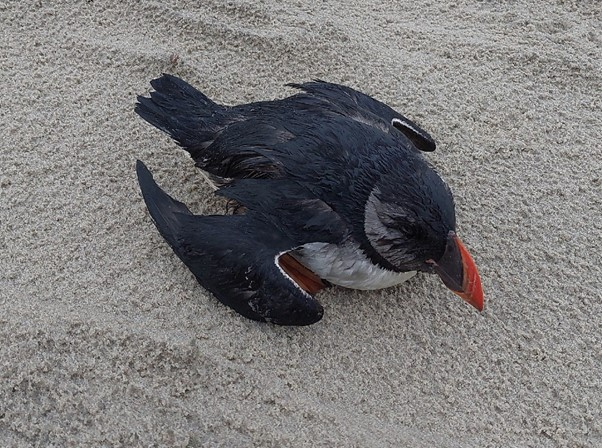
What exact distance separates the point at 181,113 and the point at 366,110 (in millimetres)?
809

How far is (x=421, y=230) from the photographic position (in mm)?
2662

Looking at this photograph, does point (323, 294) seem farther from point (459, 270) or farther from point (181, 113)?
point (181, 113)

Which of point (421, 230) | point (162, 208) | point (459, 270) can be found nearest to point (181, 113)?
point (162, 208)

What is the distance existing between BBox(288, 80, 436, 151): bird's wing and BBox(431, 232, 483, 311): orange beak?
651 mm

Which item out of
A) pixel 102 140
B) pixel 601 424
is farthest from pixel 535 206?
pixel 102 140

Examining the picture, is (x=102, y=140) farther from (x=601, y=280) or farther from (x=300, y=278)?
(x=601, y=280)

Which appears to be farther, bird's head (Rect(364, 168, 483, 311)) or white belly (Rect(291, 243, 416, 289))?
white belly (Rect(291, 243, 416, 289))

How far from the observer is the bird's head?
2.65 meters

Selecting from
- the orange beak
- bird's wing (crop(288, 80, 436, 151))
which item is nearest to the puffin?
the orange beak

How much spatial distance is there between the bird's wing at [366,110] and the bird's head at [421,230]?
468mm

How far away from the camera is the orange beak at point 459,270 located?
2.71 meters

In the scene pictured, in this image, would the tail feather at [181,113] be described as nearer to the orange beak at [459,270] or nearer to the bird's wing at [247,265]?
the bird's wing at [247,265]

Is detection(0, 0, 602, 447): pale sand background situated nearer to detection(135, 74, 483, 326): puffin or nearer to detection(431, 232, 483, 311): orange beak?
detection(135, 74, 483, 326): puffin

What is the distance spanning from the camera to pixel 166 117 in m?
3.25
